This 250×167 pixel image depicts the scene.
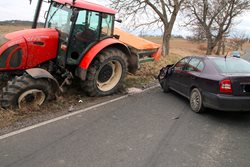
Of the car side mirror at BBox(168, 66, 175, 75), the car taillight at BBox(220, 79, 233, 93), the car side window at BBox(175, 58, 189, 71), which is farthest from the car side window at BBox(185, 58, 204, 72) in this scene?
the car taillight at BBox(220, 79, 233, 93)

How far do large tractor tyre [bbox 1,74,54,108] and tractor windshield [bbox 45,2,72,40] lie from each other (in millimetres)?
1612

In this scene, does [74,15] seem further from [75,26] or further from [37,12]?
[37,12]

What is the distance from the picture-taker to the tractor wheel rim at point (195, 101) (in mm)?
6621

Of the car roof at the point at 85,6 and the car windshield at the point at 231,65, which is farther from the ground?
the car roof at the point at 85,6

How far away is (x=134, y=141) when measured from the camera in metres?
4.86

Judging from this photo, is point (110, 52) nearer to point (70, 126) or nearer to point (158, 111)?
point (158, 111)

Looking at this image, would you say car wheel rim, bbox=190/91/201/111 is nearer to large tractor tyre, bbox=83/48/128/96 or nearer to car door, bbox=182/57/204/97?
car door, bbox=182/57/204/97

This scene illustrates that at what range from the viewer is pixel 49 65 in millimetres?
7160

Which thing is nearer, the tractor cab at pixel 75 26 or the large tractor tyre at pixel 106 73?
the tractor cab at pixel 75 26

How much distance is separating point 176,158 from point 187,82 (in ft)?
11.1

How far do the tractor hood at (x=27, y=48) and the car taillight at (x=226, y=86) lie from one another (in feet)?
14.1

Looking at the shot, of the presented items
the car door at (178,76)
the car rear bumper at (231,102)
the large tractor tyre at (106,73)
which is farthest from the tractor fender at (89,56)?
the car rear bumper at (231,102)

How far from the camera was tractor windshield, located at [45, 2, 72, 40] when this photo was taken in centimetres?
693

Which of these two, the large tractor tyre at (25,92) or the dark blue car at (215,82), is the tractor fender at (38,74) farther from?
the dark blue car at (215,82)
